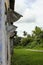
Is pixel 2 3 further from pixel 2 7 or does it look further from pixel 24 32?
pixel 24 32

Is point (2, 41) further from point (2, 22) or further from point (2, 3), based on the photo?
point (2, 3)

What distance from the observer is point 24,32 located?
63688mm

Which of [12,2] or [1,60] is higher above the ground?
[12,2]

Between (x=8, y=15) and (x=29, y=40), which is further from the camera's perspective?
(x=29, y=40)

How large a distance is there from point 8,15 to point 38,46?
42018 mm

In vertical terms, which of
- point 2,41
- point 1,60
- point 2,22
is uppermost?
point 2,22

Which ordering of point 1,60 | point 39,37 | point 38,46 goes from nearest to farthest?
point 1,60
point 38,46
point 39,37

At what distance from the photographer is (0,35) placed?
3.80 metres

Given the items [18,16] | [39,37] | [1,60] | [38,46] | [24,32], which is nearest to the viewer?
[1,60]

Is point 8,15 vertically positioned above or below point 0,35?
above

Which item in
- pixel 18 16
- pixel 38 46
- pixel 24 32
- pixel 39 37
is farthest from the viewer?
pixel 24 32

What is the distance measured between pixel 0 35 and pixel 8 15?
1.68 meters

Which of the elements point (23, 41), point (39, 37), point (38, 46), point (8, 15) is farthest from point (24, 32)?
point (8, 15)

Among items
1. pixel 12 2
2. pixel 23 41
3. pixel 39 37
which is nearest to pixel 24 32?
pixel 23 41
